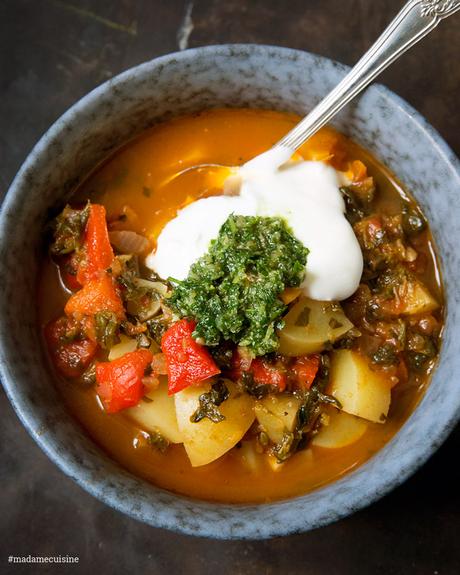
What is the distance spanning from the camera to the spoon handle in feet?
10.8

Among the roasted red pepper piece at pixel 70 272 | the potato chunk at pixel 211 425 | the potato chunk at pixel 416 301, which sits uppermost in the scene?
the potato chunk at pixel 416 301

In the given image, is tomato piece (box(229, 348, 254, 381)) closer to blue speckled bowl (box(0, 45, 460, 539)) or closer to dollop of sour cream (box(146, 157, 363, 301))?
dollop of sour cream (box(146, 157, 363, 301))

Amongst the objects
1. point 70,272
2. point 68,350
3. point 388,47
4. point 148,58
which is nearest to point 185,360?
point 68,350

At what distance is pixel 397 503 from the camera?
382 cm

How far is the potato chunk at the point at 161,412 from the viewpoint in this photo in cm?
336

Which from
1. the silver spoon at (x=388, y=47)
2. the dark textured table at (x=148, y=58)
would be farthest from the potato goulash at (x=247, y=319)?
the dark textured table at (x=148, y=58)

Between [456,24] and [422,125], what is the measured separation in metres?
1.20

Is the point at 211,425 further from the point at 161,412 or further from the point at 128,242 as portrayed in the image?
the point at 128,242

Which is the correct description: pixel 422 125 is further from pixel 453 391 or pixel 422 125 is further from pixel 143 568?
pixel 143 568

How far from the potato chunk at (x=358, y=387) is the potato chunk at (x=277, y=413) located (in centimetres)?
22

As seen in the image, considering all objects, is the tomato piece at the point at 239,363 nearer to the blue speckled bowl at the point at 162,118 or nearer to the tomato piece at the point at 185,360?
the tomato piece at the point at 185,360

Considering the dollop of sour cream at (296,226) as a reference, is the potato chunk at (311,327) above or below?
below

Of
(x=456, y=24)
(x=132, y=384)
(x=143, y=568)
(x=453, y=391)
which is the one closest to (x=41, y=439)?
(x=132, y=384)

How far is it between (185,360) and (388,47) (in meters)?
1.66
